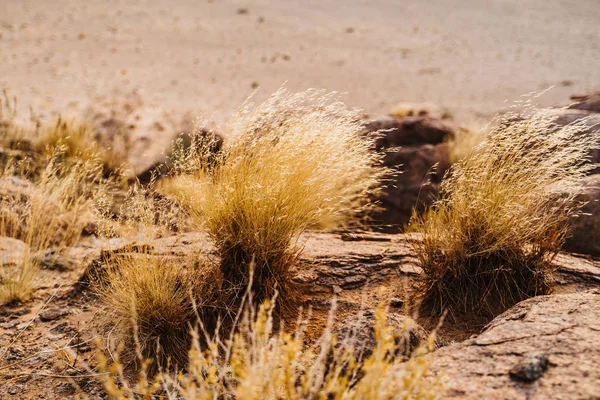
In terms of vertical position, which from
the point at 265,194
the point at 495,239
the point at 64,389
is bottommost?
the point at 64,389

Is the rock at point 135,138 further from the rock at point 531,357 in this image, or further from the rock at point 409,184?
the rock at point 531,357

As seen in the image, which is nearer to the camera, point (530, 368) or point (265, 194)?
point (530, 368)

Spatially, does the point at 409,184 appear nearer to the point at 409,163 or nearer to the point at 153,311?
the point at 409,163

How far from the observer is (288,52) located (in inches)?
789

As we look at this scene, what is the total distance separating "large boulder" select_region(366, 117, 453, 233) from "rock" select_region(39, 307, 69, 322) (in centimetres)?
297

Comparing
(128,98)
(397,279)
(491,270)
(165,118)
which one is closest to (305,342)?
(397,279)

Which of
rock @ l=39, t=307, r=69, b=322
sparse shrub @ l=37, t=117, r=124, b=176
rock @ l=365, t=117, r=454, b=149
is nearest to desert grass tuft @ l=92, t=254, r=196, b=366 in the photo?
rock @ l=39, t=307, r=69, b=322

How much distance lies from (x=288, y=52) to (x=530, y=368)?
1927cm

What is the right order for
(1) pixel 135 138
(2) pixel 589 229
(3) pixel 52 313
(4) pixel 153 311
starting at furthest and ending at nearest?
1. (1) pixel 135 138
2. (2) pixel 589 229
3. (3) pixel 52 313
4. (4) pixel 153 311

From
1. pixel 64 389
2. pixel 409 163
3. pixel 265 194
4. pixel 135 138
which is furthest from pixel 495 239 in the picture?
pixel 135 138

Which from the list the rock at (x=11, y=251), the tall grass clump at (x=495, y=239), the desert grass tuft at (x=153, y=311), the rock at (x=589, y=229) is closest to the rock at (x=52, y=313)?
the rock at (x=11, y=251)

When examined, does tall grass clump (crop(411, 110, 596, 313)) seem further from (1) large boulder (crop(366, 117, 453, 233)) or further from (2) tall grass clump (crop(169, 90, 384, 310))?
(1) large boulder (crop(366, 117, 453, 233))

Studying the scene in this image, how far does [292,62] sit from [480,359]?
57.7ft

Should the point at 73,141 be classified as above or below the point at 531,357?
above
